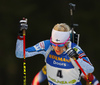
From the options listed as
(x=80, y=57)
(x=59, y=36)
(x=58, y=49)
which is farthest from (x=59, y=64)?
(x=59, y=36)

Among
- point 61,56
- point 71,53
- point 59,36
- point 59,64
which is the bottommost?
point 59,64

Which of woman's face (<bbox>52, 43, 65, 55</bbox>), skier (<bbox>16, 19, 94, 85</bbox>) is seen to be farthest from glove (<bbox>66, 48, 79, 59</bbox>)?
woman's face (<bbox>52, 43, 65, 55</bbox>)

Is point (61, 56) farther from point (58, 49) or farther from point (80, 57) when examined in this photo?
point (80, 57)

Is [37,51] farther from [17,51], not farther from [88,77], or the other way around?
[88,77]

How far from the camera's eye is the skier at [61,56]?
653 cm

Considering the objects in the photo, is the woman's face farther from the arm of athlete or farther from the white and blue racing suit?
the arm of athlete

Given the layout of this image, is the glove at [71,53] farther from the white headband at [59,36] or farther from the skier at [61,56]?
the white headband at [59,36]

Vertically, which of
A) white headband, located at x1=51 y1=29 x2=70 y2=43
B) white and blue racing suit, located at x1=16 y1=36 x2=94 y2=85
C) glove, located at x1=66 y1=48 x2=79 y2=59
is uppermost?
white headband, located at x1=51 y1=29 x2=70 y2=43

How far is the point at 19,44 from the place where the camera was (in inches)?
266

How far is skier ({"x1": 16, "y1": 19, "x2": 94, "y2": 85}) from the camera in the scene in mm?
6532

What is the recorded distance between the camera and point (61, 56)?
6.80 metres

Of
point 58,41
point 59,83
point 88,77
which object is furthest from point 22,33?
point 88,77

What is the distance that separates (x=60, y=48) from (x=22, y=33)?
0.78 meters

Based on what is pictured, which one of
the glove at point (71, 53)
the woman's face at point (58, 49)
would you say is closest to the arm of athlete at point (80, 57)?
the glove at point (71, 53)
